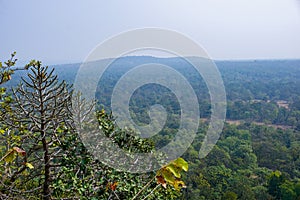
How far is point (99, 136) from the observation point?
192 centimetres

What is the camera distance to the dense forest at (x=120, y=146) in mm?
1807

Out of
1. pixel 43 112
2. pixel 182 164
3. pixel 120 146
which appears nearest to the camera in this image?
pixel 182 164

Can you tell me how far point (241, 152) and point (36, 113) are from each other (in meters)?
21.4

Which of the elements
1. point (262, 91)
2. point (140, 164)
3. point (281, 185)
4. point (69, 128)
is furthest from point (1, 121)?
point (262, 91)

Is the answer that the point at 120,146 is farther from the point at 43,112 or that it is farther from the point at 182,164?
the point at 182,164

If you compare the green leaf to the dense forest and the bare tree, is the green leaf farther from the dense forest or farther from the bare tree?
the bare tree

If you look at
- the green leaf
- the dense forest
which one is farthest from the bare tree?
the green leaf

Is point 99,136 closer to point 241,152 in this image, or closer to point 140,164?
point 140,164

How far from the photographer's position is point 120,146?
81.4 inches

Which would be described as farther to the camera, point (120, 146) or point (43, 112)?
point (120, 146)

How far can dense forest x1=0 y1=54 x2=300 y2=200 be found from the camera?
1.81 m

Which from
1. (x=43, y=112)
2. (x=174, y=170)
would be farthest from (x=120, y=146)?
(x=174, y=170)

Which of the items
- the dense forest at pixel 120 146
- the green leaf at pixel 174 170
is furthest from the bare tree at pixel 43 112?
the green leaf at pixel 174 170

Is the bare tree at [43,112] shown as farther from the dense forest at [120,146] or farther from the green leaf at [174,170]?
the green leaf at [174,170]
